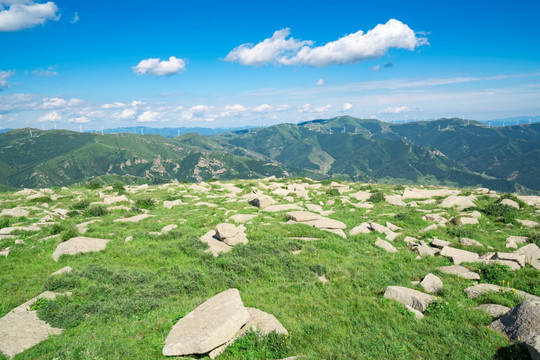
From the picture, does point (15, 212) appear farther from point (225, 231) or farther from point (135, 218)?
point (225, 231)

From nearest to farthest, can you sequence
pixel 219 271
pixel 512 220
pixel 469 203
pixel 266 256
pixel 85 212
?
pixel 219 271, pixel 266 256, pixel 512 220, pixel 85 212, pixel 469 203

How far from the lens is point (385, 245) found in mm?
18109

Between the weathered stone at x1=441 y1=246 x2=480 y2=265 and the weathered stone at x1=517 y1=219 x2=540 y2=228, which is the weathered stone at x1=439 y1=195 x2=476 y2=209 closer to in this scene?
the weathered stone at x1=517 y1=219 x2=540 y2=228

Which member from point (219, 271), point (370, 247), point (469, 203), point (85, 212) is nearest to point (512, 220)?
point (469, 203)

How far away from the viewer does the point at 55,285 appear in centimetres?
1275

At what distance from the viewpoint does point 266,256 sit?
16.5m

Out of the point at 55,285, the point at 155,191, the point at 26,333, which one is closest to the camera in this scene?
the point at 26,333

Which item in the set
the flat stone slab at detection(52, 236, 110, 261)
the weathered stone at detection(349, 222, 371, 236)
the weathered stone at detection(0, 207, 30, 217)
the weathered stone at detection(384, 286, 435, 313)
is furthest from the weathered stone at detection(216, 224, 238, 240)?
the weathered stone at detection(0, 207, 30, 217)

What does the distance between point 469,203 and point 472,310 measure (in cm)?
2136

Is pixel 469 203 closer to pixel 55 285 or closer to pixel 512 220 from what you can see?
pixel 512 220

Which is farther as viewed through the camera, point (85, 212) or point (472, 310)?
point (85, 212)

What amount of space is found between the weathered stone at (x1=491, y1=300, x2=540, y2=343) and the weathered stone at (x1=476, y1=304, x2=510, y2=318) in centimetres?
54

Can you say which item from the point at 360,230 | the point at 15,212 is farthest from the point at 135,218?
the point at 360,230

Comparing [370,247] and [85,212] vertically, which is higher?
[85,212]
